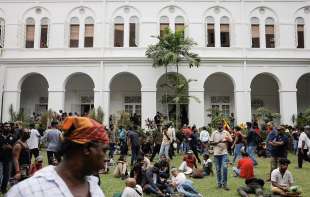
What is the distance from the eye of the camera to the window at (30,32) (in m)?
27.4

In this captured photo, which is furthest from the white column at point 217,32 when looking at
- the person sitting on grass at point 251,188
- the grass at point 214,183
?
the person sitting on grass at point 251,188

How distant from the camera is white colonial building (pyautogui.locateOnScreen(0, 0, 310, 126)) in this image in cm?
2605

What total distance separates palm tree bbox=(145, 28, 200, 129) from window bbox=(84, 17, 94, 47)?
184 inches

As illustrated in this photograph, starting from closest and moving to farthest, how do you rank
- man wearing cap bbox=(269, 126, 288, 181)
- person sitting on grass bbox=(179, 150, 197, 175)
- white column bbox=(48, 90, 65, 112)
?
1. man wearing cap bbox=(269, 126, 288, 181)
2. person sitting on grass bbox=(179, 150, 197, 175)
3. white column bbox=(48, 90, 65, 112)

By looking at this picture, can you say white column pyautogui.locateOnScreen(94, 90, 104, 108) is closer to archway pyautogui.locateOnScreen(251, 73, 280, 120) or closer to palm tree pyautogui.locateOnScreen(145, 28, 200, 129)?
palm tree pyautogui.locateOnScreen(145, 28, 200, 129)

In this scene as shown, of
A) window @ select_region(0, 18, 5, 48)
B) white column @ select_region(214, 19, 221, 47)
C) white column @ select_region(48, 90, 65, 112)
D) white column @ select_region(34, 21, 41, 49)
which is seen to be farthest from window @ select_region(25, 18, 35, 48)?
white column @ select_region(214, 19, 221, 47)

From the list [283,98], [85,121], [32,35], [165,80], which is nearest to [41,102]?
[32,35]

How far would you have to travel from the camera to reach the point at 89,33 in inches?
1071

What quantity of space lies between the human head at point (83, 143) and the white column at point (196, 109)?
23.8 m

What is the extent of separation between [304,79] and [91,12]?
650 inches

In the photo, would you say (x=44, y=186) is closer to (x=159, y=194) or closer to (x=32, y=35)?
(x=159, y=194)

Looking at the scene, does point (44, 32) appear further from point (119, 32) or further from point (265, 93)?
point (265, 93)

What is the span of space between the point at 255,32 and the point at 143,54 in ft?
27.0

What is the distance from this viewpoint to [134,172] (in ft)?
35.2
